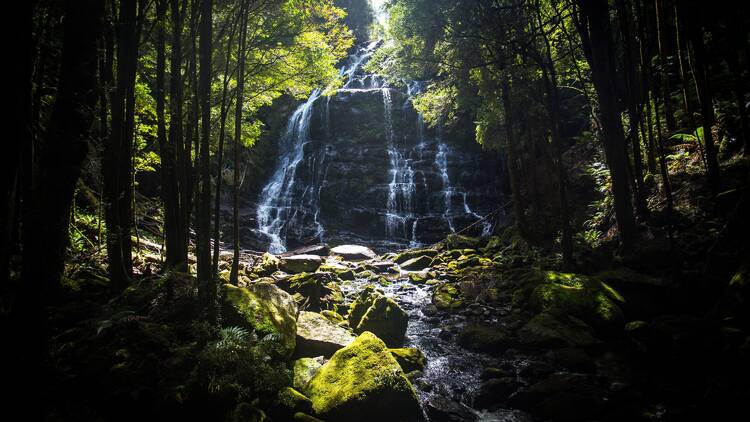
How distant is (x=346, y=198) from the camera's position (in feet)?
80.9

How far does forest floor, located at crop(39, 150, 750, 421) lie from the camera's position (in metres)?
3.96

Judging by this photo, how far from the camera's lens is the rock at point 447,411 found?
4715mm

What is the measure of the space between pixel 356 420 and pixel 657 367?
14.4ft

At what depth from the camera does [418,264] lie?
14.3 m

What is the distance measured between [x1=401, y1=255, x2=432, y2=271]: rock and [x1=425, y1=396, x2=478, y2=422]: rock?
9.07 metres

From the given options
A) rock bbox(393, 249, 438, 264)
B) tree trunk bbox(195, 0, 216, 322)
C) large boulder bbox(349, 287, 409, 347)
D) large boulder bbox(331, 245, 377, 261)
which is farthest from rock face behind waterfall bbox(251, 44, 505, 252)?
tree trunk bbox(195, 0, 216, 322)

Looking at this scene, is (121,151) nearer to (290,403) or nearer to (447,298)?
(290,403)

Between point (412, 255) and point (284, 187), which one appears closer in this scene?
point (412, 255)

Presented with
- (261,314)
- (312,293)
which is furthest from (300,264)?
(261,314)

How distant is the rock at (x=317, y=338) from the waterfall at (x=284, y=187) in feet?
47.1

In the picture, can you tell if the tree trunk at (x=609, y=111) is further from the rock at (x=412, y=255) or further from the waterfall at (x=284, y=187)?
the waterfall at (x=284, y=187)

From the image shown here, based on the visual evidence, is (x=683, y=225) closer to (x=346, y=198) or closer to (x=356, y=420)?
(x=356, y=420)

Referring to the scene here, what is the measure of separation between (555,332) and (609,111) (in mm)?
5470

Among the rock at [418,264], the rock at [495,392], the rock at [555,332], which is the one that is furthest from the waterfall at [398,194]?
the rock at [495,392]
